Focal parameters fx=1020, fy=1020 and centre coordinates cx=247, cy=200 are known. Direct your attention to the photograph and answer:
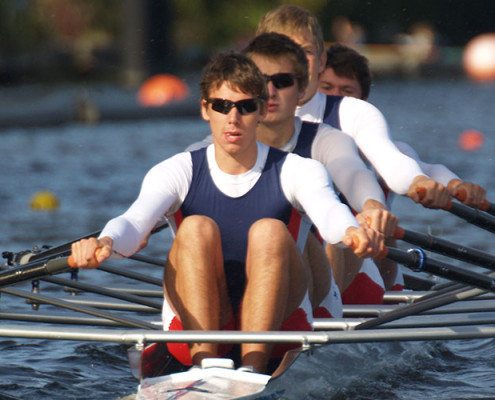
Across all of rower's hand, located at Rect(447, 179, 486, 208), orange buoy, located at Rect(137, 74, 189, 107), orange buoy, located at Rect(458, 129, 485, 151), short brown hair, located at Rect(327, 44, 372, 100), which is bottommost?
rower's hand, located at Rect(447, 179, 486, 208)

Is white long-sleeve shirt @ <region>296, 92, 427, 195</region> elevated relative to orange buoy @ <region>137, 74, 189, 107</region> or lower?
lower

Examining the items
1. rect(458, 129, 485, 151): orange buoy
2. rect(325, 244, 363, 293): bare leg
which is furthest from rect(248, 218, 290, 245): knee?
rect(458, 129, 485, 151): orange buoy

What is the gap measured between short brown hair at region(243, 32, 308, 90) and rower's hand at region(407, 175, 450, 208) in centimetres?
79

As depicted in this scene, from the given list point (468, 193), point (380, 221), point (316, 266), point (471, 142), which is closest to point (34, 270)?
point (316, 266)

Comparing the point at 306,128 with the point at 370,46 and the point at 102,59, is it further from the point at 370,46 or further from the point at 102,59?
the point at 370,46

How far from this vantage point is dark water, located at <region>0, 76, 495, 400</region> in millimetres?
5539

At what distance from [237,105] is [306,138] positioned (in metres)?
0.89

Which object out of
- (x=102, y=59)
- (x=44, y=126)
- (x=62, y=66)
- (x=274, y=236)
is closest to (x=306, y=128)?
(x=274, y=236)

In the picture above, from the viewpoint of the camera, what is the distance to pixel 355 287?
19.9 ft

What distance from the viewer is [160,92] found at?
32000 millimetres

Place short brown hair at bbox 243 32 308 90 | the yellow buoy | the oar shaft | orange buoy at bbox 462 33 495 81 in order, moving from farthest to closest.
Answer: orange buoy at bbox 462 33 495 81 < the yellow buoy < the oar shaft < short brown hair at bbox 243 32 308 90

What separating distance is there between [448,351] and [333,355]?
1.84 meters

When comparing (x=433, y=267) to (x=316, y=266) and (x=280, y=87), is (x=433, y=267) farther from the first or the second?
(x=280, y=87)

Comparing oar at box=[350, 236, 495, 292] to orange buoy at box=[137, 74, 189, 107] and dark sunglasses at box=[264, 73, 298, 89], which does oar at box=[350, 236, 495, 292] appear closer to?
dark sunglasses at box=[264, 73, 298, 89]
